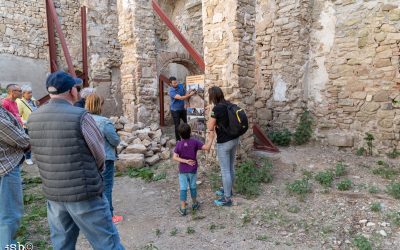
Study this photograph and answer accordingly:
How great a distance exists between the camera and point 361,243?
2820mm

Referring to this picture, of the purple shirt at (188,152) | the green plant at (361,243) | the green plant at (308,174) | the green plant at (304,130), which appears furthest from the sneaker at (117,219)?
the green plant at (304,130)

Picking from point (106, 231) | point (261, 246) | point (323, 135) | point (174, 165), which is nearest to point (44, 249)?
point (106, 231)

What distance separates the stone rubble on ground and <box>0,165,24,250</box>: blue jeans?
2956 mm

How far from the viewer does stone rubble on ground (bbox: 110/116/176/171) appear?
5432 millimetres

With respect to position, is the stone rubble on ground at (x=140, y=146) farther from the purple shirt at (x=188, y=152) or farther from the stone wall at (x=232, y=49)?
the purple shirt at (x=188, y=152)

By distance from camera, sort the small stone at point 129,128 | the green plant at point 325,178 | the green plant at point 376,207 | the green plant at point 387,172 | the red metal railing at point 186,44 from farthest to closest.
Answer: the small stone at point 129,128, the red metal railing at point 186,44, the green plant at point 387,172, the green plant at point 325,178, the green plant at point 376,207

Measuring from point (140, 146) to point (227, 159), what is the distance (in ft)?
8.59

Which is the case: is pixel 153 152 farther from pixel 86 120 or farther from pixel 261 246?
pixel 86 120

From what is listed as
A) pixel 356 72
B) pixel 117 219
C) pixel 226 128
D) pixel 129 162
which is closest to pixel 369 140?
pixel 356 72

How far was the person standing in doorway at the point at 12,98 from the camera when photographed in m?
4.11

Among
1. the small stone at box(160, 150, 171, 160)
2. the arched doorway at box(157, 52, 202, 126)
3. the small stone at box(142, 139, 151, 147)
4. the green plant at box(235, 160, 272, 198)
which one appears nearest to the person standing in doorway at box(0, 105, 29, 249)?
the green plant at box(235, 160, 272, 198)

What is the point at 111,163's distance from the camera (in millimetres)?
3207

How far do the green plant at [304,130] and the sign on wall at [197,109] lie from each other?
2.32 metres

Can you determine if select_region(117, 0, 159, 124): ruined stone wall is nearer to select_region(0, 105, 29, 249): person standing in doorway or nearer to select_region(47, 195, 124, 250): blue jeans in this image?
select_region(0, 105, 29, 249): person standing in doorway
